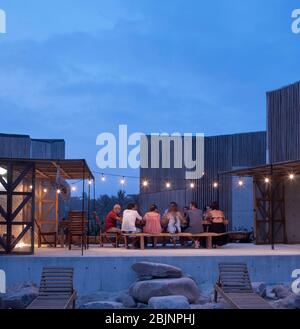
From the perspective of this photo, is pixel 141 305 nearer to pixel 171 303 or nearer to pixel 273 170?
pixel 171 303

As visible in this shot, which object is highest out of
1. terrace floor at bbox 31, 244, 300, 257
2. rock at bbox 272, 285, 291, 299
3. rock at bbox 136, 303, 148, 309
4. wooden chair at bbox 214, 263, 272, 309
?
terrace floor at bbox 31, 244, 300, 257

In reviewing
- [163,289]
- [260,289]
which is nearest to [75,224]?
[163,289]

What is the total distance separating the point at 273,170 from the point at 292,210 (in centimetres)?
150

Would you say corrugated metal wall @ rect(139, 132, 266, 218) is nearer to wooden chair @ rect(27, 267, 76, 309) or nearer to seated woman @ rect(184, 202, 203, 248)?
seated woman @ rect(184, 202, 203, 248)

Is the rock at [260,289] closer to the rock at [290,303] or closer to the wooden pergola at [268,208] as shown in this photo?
the rock at [290,303]

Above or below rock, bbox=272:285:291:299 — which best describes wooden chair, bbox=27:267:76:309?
above

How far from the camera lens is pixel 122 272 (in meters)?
9.20

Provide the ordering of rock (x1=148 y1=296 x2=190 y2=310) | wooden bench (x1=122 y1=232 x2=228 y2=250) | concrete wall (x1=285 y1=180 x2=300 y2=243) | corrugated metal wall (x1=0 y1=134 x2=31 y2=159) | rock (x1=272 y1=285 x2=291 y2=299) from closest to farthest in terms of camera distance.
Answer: rock (x1=148 y1=296 x2=190 y2=310) → rock (x1=272 y1=285 x2=291 y2=299) → wooden bench (x1=122 y1=232 x2=228 y2=250) → corrugated metal wall (x1=0 y1=134 x2=31 y2=159) → concrete wall (x1=285 y1=180 x2=300 y2=243)

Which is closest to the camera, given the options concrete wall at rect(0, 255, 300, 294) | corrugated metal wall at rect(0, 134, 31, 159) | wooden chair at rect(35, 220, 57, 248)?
concrete wall at rect(0, 255, 300, 294)

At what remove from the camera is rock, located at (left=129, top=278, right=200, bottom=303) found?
809 centimetres

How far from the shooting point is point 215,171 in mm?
18547

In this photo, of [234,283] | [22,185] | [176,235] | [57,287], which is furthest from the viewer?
[22,185]

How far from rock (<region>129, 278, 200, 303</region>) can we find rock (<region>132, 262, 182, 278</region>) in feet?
1.01

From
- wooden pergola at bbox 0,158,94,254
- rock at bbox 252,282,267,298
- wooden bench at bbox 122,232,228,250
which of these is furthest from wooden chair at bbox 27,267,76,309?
wooden bench at bbox 122,232,228,250
